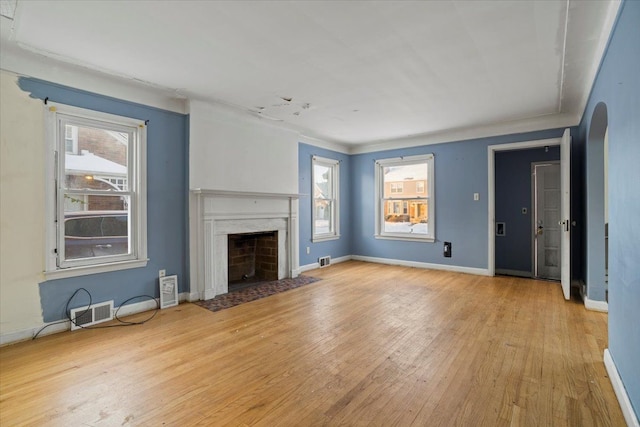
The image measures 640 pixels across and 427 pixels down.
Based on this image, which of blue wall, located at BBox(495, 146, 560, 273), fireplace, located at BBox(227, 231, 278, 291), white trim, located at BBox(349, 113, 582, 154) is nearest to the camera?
white trim, located at BBox(349, 113, 582, 154)

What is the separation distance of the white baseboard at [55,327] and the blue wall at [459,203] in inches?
178

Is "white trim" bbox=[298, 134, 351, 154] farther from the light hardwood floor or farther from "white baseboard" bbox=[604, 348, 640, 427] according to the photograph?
"white baseboard" bbox=[604, 348, 640, 427]

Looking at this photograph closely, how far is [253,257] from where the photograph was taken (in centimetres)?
556

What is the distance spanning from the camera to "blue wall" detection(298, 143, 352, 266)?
592 cm

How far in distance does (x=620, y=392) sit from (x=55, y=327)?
454 cm

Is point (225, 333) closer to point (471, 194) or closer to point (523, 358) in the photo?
point (523, 358)

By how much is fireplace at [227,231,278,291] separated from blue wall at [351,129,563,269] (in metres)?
2.58

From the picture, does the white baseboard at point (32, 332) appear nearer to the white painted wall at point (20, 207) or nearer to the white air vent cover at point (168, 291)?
the white painted wall at point (20, 207)

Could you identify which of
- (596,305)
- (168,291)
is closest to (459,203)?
(596,305)

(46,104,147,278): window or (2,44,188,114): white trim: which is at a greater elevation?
(2,44,188,114): white trim

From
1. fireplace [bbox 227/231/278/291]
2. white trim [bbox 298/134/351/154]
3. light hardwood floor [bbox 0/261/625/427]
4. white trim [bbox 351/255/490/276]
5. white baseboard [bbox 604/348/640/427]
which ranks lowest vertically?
light hardwood floor [bbox 0/261/625/427]

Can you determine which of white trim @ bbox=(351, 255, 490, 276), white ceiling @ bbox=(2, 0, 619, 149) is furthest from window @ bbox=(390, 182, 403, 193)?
white ceiling @ bbox=(2, 0, 619, 149)

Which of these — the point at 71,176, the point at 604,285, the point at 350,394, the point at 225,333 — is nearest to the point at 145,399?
the point at 225,333

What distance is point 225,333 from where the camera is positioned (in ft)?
10.0
